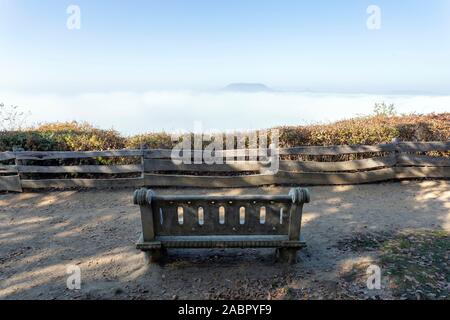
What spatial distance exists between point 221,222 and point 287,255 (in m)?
1.08

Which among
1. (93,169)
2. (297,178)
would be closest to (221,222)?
(297,178)

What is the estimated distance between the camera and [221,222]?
5285 millimetres

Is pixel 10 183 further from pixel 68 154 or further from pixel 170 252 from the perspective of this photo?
pixel 170 252

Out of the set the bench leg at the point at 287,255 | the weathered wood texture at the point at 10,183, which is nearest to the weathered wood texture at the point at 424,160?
the bench leg at the point at 287,255

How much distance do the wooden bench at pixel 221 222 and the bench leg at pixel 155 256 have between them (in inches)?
3.5

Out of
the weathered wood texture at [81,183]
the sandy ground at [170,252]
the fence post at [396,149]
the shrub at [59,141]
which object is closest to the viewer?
the sandy ground at [170,252]

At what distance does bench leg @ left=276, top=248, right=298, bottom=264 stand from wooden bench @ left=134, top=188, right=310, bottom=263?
0.01 metres

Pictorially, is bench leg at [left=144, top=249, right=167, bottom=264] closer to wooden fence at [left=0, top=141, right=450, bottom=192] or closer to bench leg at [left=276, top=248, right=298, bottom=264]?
bench leg at [left=276, top=248, right=298, bottom=264]

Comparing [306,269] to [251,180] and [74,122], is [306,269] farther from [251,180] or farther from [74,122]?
[74,122]

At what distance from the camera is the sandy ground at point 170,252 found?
16.1 feet

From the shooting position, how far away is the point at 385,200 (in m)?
8.26

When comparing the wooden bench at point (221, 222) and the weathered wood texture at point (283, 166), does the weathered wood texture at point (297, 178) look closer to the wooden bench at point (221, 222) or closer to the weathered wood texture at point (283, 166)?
the weathered wood texture at point (283, 166)

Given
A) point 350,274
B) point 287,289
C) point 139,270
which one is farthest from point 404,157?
point 139,270
